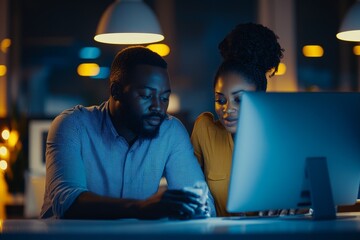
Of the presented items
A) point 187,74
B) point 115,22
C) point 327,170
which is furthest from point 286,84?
point 327,170

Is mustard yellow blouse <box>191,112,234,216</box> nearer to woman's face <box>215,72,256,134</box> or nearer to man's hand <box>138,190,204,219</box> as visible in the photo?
woman's face <box>215,72,256,134</box>

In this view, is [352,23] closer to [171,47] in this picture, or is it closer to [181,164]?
[181,164]

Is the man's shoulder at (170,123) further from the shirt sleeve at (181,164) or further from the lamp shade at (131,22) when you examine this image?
the lamp shade at (131,22)

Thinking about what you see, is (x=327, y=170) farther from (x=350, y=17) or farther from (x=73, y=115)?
(x=350, y=17)

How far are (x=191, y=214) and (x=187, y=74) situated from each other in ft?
15.5

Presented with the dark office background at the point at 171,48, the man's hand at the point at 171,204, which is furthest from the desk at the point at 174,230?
the dark office background at the point at 171,48

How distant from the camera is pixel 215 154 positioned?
2717mm

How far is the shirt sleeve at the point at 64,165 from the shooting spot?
2.24 metres

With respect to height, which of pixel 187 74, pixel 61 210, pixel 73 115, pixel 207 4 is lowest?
pixel 61 210

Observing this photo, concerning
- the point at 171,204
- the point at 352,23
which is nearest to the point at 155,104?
the point at 171,204

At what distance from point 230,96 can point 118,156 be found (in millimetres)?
505

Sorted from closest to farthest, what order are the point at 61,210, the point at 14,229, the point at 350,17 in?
the point at 14,229
the point at 61,210
the point at 350,17

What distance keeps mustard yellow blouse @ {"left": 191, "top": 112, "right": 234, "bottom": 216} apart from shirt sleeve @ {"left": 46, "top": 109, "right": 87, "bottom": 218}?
0.54 meters

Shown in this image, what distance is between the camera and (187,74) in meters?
6.70
